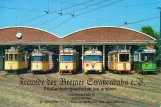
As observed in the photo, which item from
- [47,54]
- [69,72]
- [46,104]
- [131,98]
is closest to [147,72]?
[69,72]

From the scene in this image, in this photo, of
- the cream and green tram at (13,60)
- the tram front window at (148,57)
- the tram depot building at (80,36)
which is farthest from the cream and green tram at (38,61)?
the tram depot building at (80,36)

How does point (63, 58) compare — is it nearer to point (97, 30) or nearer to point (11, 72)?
point (11, 72)

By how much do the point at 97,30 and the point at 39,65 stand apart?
1945 cm

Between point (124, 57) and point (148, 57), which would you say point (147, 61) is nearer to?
point (148, 57)

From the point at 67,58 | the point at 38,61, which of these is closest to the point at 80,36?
the point at 38,61

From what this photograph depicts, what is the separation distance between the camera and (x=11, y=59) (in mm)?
Answer: 37094

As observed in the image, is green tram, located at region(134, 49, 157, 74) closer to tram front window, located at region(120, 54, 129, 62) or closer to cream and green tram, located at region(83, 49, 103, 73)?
tram front window, located at region(120, 54, 129, 62)

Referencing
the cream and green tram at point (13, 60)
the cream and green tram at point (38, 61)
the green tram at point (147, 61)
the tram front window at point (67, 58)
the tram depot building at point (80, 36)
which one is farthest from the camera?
the tram depot building at point (80, 36)

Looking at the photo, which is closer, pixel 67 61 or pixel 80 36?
pixel 67 61

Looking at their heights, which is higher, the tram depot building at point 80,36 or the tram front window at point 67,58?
the tram depot building at point 80,36

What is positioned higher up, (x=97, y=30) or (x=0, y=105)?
(x=97, y=30)

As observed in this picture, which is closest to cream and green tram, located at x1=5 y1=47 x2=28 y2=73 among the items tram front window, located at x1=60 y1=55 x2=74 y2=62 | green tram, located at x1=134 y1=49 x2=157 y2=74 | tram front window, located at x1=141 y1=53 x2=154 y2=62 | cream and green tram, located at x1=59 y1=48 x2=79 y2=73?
cream and green tram, located at x1=59 y1=48 x2=79 y2=73

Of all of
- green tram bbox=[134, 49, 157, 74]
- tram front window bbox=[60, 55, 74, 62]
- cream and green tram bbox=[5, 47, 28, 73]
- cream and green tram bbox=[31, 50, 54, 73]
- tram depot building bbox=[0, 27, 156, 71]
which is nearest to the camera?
green tram bbox=[134, 49, 157, 74]

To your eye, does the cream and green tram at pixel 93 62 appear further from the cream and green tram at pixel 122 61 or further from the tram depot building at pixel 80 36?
the tram depot building at pixel 80 36
